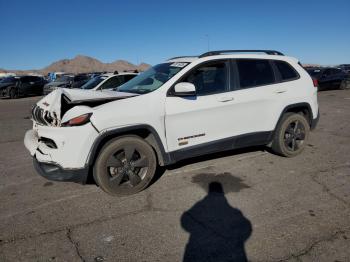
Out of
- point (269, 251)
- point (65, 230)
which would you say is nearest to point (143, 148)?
point (65, 230)

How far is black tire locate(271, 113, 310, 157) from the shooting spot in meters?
5.66

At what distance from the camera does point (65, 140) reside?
3.88 metres

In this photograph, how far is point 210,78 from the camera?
4887 mm

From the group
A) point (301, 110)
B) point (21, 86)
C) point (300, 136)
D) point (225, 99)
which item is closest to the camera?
point (225, 99)

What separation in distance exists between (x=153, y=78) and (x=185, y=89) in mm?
935

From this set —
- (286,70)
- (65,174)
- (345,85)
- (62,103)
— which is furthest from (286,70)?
(345,85)

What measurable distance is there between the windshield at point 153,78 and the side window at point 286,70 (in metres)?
1.89

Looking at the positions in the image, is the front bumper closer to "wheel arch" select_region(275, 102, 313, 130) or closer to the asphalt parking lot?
the asphalt parking lot

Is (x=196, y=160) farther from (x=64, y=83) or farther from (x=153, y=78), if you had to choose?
(x=64, y=83)

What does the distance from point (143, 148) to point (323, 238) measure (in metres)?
2.32

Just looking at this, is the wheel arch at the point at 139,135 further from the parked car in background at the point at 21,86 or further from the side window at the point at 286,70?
the parked car in background at the point at 21,86

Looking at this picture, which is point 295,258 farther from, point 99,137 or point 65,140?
point 65,140

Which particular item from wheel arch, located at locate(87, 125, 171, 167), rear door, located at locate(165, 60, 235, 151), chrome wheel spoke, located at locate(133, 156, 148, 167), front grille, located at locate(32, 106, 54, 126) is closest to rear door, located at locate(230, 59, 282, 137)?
rear door, located at locate(165, 60, 235, 151)

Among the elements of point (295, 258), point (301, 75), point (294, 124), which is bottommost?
point (295, 258)
